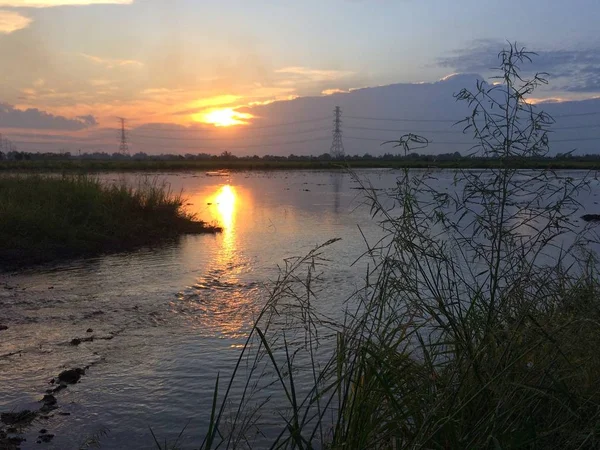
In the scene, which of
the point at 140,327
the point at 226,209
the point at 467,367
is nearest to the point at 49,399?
the point at 140,327

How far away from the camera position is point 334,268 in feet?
41.3

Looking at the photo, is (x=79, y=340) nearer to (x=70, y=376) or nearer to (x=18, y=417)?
(x=70, y=376)

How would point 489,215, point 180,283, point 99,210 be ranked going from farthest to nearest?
point 99,210 < point 180,283 < point 489,215

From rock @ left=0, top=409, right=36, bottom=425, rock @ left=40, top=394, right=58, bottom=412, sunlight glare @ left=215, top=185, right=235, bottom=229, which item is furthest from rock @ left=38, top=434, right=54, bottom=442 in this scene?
sunlight glare @ left=215, top=185, right=235, bottom=229

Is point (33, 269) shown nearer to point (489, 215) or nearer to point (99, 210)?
point (99, 210)

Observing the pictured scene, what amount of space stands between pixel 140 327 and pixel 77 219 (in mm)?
9080

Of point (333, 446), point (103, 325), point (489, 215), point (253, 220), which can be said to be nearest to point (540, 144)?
point (489, 215)

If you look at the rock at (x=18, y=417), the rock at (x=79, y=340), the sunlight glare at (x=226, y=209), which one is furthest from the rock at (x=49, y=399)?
the sunlight glare at (x=226, y=209)

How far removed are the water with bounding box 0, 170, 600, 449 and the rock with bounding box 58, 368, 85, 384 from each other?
126 mm

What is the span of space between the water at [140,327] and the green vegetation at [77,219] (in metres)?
1.06

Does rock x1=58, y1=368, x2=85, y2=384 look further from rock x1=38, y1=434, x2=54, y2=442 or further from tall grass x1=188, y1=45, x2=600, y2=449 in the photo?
tall grass x1=188, y1=45, x2=600, y2=449

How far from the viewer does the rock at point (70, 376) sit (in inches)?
245

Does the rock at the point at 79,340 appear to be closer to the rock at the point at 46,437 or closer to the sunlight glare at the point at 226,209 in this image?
the rock at the point at 46,437

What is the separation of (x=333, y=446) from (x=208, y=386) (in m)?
3.01
